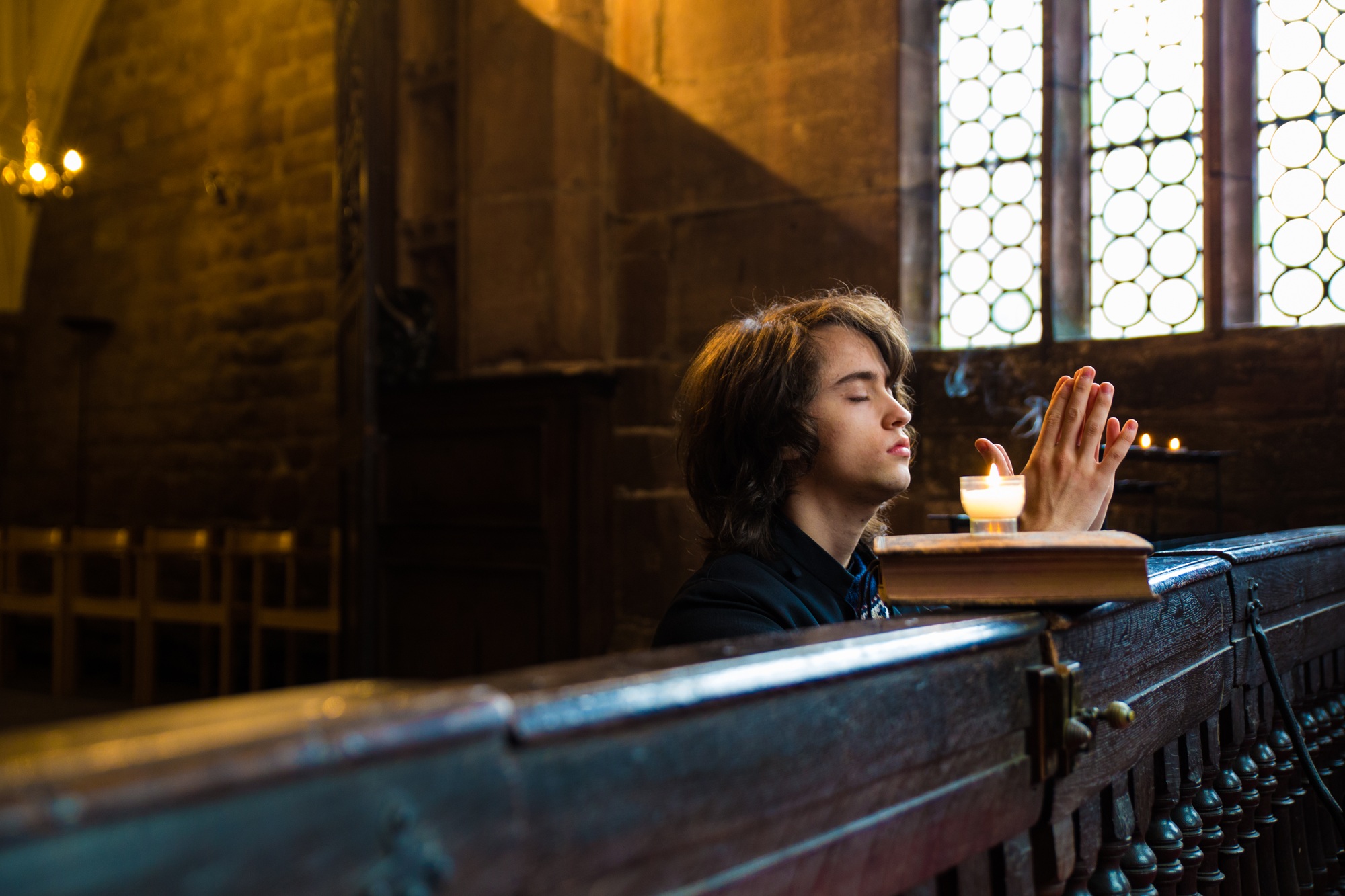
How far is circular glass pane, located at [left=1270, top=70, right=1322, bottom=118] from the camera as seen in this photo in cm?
444

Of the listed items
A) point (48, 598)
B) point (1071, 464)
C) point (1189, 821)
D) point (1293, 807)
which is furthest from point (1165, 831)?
point (48, 598)

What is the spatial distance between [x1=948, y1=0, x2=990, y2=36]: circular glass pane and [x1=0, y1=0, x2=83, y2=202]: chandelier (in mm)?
4754

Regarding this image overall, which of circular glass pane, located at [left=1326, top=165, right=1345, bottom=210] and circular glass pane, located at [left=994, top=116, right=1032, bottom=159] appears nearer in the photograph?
circular glass pane, located at [left=1326, top=165, right=1345, bottom=210]

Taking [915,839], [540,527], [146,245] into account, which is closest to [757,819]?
[915,839]

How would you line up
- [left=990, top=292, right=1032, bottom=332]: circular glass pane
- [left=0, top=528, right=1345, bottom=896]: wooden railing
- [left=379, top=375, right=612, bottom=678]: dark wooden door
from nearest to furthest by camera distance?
[left=0, top=528, right=1345, bottom=896]: wooden railing, [left=990, top=292, right=1032, bottom=332]: circular glass pane, [left=379, top=375, right=612, bottom=678]: dark wooden door

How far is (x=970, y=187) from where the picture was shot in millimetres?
5203

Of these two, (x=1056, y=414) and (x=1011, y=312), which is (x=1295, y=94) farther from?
(x=1056, y=414)

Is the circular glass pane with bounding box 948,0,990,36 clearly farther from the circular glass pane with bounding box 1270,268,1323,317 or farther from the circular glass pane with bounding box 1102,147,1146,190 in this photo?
the circular glass pane with bounding box 1270,268,1323,317

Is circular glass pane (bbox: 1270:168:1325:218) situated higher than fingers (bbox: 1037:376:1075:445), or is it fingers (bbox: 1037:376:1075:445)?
circular glass pane (bbox: 1270:168:1325:218)

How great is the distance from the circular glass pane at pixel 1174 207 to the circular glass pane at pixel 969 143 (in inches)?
30.3

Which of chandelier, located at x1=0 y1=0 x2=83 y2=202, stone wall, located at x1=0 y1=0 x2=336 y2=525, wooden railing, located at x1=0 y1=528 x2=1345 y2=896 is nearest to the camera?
wooden railing, located at x1=0 y1=528 x2=1345 y2=896

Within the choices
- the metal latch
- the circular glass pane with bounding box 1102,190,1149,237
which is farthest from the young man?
the circular glass pane with bounding box 1102,190,1149,237

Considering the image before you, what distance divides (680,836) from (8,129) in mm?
10167

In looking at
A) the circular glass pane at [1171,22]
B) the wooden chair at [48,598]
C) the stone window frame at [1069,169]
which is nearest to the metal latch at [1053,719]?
the stone window frame at [1069,169]
